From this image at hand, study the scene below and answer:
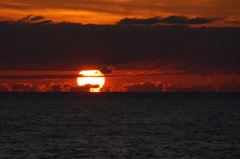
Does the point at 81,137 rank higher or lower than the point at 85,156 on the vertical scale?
higher

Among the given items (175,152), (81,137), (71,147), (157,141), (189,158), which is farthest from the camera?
(81,137)

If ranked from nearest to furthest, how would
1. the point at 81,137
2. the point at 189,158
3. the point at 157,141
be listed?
the point at 189,158, the point at 157,141, the point at 81,137

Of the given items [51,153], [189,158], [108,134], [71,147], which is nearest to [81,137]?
[108,134]

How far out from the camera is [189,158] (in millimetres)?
45312

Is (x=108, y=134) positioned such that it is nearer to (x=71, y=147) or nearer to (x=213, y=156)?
(x=71, y=147)

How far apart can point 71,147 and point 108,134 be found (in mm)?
13655

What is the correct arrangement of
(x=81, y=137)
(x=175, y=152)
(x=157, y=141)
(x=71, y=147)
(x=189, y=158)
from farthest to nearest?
(x=81, y=137)
(x=157, y=141)
(x=71, y=147)
(x=175, y=152)
(x=189, y=158)

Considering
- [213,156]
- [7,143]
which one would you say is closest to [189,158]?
[213,156]

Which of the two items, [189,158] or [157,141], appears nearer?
[189,158]

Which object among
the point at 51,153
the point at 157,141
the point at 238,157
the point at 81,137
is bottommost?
the point at 238,157

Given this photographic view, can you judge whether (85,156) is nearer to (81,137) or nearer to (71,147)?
(71,147)

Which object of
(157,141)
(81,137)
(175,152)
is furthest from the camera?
(81,137)

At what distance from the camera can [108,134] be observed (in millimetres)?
64688

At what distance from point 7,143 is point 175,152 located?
20479mm
